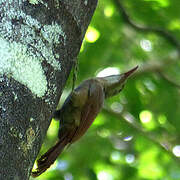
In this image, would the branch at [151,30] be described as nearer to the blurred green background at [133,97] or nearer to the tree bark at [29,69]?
the blurred green background at [133,97]

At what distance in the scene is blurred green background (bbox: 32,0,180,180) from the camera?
136 inches

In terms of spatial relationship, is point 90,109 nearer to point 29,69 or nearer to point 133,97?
point 29,69

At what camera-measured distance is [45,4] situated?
1.37 m

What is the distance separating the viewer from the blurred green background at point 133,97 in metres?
3.45

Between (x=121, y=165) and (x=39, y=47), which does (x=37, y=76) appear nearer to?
(x=39, y=47)

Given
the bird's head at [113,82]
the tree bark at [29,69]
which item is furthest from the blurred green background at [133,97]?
the tree bark at [29,69]

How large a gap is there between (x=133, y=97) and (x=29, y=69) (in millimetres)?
2400

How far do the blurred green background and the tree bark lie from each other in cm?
183

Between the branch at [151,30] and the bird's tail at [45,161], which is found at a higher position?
the bird's tail at [45,161]

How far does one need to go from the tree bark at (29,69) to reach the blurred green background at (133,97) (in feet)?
5.99

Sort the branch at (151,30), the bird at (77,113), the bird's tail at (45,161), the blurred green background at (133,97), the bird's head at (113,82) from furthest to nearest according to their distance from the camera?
1. the branch at (151,30)
2. the blurred green background at (133,97)
3. the bird's head at (113,82)
4. the bird at (77,113)
5. the bird's tail at (45,161)

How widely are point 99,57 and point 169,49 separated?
1.02 m

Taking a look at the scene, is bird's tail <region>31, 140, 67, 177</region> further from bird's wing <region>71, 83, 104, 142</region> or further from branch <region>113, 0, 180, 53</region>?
branch <region>113, 0, 180, 53</region>

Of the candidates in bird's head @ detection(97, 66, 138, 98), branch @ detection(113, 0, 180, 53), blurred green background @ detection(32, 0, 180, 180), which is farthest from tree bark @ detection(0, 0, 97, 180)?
branch @ detection(113, 0, 180, 53)
